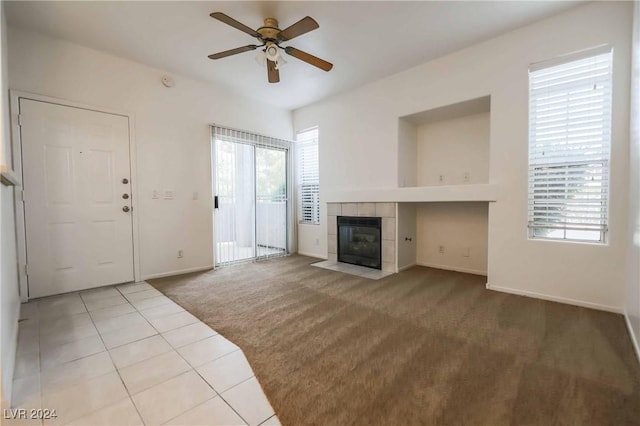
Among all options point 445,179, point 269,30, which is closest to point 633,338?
point 445,179

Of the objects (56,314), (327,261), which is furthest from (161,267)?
(327,261)

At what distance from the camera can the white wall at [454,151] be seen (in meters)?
3.65

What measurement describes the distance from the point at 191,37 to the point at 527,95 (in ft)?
12.1

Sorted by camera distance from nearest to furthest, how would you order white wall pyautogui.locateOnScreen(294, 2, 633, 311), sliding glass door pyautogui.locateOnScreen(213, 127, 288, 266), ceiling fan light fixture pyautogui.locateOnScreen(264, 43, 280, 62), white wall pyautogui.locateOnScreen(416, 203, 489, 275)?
white wall pyautogui.locateOnScreen(294, 2, 633, 311) < ceiling fan light fixture pyautogui.locateOnScreen(264, 43, 280, 62) < white wall pyautogui.locateOnScreen(416, 203, 489, 275) < sliding glass door pyautogui.locateOnScreen(213, 127, 288, 266)

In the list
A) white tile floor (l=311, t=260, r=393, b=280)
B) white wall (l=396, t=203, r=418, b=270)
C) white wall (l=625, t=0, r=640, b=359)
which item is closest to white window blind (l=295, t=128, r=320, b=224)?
white tile floor (l=311, t=260, r=393, b=280)

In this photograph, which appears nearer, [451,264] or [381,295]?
[381,295]

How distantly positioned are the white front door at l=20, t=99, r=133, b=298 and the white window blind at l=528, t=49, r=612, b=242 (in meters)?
4.83

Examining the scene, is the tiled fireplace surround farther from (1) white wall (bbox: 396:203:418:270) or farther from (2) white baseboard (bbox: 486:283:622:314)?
(2) white baseboard (bbox: 486:283:622:314)

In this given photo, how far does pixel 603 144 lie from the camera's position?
2506 millimetres

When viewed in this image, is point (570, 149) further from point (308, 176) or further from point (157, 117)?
point (157, 117)

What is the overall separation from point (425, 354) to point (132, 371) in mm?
1897

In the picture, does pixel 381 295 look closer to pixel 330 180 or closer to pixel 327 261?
pixel 327 261

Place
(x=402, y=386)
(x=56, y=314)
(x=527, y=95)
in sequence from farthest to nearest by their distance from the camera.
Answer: (x=527, y=95) < (x=56, y=314) < (x=402, y=386)

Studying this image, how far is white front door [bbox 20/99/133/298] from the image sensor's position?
284 cm
